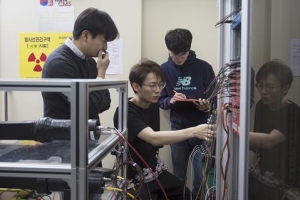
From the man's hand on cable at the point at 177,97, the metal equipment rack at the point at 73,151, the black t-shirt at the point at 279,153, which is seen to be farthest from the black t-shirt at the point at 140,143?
the metal equipment rack at the point at 73,151

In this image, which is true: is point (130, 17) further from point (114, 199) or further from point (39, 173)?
point (39, 173)

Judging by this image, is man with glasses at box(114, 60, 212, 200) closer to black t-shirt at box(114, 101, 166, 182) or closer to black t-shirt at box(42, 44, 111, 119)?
black t-shirt at box(114, 101, 166, 182)

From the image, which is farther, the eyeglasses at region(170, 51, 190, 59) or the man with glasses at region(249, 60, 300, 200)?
the eyeglasses at region(170, 51, 190, 59)

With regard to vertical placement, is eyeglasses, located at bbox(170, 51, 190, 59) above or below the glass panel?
above

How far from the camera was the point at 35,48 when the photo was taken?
282cm

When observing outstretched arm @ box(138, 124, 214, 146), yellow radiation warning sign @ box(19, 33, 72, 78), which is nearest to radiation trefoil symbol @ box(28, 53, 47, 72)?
yellow radiation warning sign @ box(19, 33, 72, 78)

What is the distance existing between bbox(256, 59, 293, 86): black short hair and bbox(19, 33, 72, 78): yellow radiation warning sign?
1.96 metres

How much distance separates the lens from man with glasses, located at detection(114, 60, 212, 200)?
1.77 metres

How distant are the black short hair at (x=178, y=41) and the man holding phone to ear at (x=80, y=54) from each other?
0.87 metres

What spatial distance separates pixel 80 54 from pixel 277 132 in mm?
1013

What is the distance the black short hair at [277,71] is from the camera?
1.20 metres

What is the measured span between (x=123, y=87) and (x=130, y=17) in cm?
149

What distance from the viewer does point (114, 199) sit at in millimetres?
1224

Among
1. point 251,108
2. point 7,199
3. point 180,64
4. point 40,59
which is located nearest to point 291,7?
point 251,108
